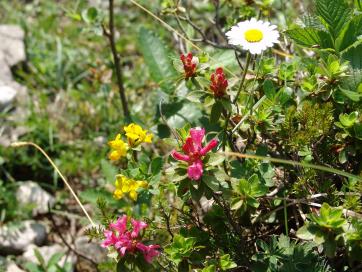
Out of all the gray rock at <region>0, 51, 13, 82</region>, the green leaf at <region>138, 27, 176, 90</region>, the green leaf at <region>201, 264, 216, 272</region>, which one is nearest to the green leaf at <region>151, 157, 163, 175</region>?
the green leaf at <region>201, 264, 216, 272</region>

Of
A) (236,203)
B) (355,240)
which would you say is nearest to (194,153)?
(236,203)

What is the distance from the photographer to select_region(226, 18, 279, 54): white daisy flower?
1.82m

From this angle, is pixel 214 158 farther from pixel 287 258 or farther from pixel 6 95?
pixel 6 95

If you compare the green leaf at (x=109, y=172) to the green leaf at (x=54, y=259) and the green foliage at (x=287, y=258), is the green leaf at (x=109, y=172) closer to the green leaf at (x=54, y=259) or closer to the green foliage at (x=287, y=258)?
the green leaf at (x=54, y=259)

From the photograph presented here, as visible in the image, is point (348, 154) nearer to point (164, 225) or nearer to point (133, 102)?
point (164, 225)

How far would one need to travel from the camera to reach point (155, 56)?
2.98m

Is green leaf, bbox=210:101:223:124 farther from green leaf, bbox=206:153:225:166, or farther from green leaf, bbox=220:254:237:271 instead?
green leaf, bbox=220:254:237:271

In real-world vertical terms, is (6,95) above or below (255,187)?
above

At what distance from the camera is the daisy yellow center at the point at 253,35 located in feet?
6.09

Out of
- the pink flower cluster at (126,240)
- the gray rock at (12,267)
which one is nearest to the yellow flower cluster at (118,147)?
the pink flower cluster at (126,240)

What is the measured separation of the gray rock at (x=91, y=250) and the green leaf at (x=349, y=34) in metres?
1.54

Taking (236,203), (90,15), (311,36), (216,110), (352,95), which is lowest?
(236,203)

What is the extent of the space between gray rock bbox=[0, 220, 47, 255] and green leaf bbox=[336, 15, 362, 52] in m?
1.85

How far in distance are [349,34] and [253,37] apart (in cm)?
37
